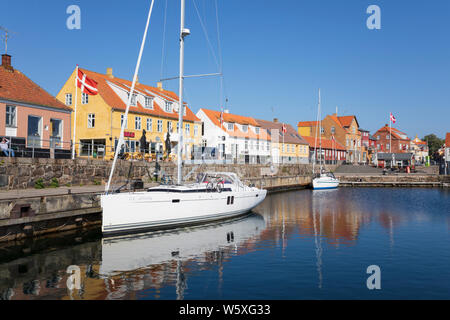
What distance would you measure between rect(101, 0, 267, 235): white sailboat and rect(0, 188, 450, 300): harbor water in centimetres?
64

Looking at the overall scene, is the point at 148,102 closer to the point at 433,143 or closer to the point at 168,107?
the point at 168,107

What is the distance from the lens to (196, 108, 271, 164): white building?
2325 inches

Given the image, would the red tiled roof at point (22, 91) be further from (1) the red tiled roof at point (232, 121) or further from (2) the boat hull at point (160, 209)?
(1) the red tiled roof at point (232, 121)

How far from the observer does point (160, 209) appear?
Answer: 716 inches

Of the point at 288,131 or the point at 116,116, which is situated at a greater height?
the point at 288,131

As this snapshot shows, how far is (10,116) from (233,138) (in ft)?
124

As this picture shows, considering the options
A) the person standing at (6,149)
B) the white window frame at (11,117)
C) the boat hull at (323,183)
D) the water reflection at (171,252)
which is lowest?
the water reflection at (171,252)

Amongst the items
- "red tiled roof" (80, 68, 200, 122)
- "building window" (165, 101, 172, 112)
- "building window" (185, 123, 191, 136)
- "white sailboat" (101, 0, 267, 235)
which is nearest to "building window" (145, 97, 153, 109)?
"red tiled roof" (80, 68, 200, 122)

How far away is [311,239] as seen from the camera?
1781 cm

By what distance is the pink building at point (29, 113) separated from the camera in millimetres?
27203

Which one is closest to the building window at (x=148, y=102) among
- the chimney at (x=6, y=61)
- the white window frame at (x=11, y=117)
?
the chimney at (x=6, y=61)

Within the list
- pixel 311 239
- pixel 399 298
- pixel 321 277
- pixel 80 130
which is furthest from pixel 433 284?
pixel 80 130

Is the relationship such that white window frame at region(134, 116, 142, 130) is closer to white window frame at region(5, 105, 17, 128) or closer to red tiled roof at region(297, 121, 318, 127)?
white window frame at region(5, 105, 17, 128)

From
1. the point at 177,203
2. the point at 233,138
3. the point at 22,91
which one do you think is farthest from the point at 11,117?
the point at 233,138
